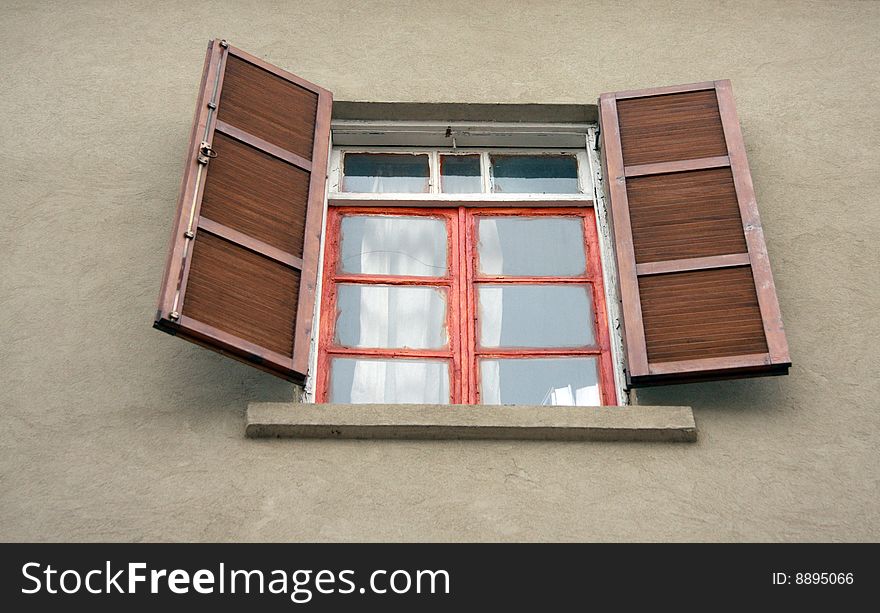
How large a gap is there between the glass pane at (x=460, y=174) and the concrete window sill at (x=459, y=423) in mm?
1363

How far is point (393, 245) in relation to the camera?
4.97 metres

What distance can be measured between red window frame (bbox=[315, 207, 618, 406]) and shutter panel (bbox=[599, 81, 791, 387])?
0.29 metres

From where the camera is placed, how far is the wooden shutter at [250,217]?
4.14 meters

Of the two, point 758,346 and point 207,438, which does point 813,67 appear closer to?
point 758,346

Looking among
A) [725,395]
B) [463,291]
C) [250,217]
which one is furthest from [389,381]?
[725,395]

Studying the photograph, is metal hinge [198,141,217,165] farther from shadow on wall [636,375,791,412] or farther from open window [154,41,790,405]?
shadow on wall [636,375,791,412]

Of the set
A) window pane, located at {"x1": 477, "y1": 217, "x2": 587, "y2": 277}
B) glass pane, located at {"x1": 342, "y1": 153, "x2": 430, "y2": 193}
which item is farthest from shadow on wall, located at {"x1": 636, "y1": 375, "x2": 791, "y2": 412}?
glass pane, located at {"x1": 342, "y1": 153, "x2": 430, "y2": 193}

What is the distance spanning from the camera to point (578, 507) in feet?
13.0

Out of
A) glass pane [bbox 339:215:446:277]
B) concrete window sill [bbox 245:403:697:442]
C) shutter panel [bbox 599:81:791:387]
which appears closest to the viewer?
concrete window sill [bbox 245:403:697:442]

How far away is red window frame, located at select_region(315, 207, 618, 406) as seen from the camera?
4.54 meters

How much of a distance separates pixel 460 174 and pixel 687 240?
3.88ft

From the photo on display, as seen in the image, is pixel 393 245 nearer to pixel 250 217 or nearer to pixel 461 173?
pixel 461 173
